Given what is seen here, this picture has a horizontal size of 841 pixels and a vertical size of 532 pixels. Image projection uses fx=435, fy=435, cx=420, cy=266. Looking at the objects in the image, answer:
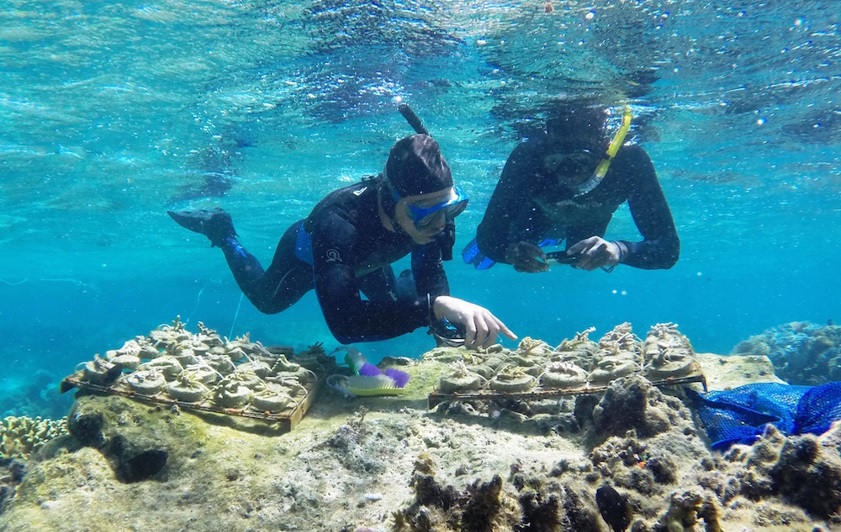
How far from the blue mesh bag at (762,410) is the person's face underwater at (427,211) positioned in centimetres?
261

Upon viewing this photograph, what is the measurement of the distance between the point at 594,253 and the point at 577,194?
239cm

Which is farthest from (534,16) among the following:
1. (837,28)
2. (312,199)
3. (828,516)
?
(312,199)

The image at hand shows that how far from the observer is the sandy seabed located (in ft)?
5.82

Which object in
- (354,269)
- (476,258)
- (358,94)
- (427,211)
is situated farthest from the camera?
(358,94)

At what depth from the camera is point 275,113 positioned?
1219 centimetres

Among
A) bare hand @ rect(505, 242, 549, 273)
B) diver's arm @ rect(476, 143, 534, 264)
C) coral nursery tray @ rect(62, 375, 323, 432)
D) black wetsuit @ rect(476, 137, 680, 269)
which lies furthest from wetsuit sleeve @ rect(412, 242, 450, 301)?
coral nursery tray @ rect(62, 375, 323, 432)

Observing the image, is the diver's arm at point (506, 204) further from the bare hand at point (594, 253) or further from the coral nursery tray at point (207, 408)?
the coral nursery tray at point (207, 408)

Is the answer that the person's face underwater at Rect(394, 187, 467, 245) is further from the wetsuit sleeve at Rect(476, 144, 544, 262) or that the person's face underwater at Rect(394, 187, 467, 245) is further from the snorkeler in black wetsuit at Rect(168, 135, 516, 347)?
the wetsuit sleeve at Rect(476, 144, 544, 262)

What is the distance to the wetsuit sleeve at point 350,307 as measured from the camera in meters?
3.79

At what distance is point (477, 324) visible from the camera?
3.42 meters

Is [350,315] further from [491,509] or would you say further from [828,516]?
[828,516]

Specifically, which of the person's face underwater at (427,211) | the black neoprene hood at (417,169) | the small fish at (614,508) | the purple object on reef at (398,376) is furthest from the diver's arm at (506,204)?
the small fish at (614,508)

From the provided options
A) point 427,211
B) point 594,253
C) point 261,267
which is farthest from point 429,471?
point 261,267

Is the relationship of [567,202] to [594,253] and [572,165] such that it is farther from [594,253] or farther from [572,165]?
[594,253]
